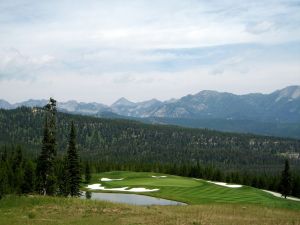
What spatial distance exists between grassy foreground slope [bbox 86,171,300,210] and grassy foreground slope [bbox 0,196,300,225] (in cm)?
3263

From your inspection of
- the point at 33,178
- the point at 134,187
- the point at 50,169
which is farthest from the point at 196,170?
the point at 50,169

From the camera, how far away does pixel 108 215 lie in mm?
35531

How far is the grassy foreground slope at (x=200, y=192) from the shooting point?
78.8 meters

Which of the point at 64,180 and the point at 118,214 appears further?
the point at 64,180

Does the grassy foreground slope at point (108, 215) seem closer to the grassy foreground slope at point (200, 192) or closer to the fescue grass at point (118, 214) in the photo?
the fescue grass at point (118, 214)

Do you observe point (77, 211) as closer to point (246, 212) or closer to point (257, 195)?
point (246, 212)

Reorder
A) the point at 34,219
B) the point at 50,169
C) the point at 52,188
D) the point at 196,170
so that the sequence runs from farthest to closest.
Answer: the point at 196,170 → the point at 52,188 → the point at 50,169 → the point at 34,219

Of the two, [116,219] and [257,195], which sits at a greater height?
[116,219]

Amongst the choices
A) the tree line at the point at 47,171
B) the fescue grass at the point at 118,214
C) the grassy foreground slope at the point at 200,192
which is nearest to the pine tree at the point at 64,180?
the tree line at the point at 47,171

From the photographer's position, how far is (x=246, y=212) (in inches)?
1572

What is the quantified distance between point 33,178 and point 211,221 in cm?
6170

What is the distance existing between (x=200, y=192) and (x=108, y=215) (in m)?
60.8

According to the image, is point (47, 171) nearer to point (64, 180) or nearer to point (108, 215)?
point (64, 180)

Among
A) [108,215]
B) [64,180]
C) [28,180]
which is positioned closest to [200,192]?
[64,180]
